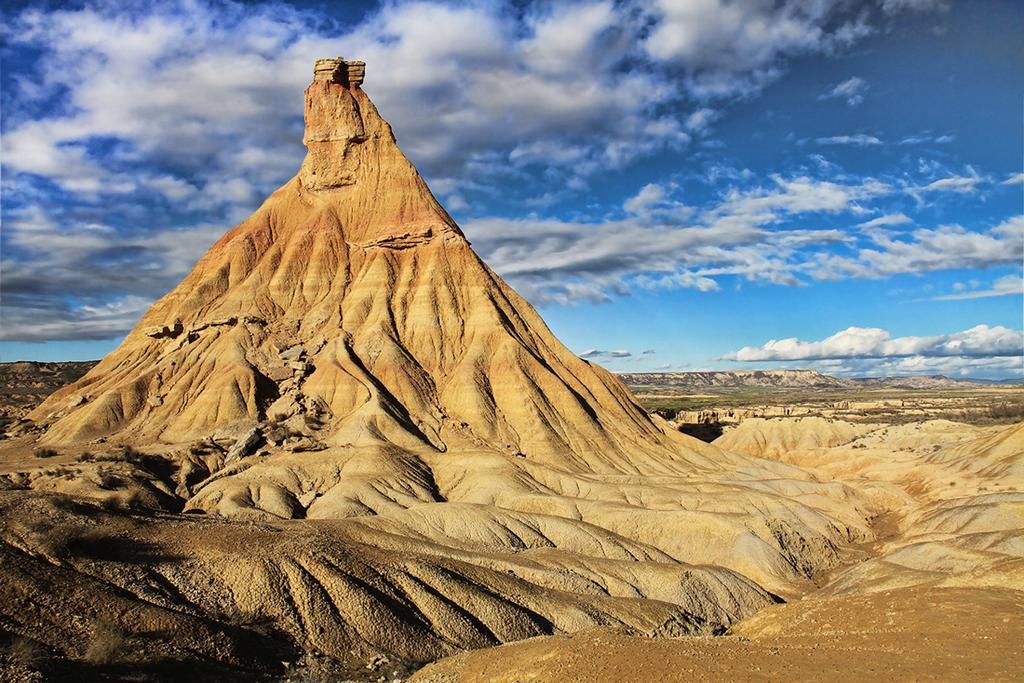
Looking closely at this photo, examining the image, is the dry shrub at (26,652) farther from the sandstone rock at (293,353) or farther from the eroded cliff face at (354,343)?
the sandstone rock at (293,353)

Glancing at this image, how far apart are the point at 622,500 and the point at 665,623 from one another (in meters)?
19.7

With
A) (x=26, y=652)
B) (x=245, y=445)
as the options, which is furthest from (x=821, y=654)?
(x=245, y=445)

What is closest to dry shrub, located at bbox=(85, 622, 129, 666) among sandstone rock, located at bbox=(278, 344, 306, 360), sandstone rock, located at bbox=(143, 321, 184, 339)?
sandstone rock, located at bbox=(278, 344, 306, 360)

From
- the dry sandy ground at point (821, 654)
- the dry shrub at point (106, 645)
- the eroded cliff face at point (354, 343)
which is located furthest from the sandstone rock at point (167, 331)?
the dry sandy ground at point (821, 654)

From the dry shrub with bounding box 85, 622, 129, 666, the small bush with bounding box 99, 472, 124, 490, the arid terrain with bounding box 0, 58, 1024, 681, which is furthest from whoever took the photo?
the small bush with bounding box 99, 472, 124, 490

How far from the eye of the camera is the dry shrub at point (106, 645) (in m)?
17.7

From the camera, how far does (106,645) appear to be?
18094 millimetres

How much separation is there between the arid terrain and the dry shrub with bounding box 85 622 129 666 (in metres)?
0.10

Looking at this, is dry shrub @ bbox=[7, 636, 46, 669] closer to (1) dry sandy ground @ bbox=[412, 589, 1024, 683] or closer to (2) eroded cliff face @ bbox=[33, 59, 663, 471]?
(1) dry sandy ground @ bbox=[412, 589, 1024, 683]

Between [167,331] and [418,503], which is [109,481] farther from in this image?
[167,331]

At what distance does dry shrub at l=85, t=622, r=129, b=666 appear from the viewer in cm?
1772

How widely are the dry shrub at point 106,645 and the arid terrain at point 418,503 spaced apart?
10 cm

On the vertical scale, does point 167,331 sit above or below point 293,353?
above

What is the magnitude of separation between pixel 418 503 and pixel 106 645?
88.0 feet
